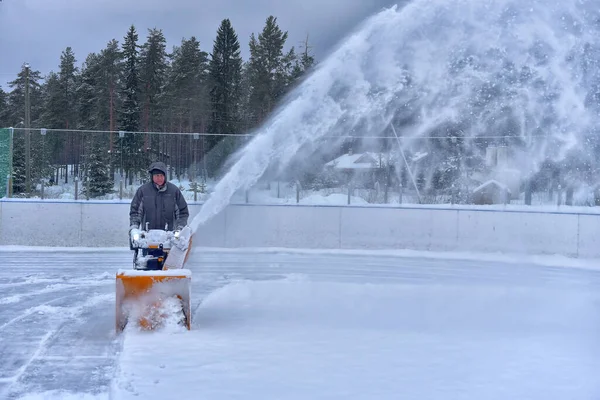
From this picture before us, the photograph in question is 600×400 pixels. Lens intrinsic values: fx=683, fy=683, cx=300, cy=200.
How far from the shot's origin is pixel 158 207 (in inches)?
336

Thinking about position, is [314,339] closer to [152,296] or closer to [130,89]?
[152,296]

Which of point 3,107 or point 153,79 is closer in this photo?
point 153,79

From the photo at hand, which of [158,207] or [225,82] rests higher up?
[225,82]

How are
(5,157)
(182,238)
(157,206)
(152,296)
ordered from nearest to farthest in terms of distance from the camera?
1. (152,296)
2. (182,238)
3. (157,206)
4. (5,157)

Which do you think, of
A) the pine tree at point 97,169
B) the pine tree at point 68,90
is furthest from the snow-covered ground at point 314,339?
the pine tree at point 68,90

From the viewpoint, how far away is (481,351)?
6836 mm

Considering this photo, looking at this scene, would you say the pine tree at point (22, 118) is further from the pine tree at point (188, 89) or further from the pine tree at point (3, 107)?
the pine tree at point (188, 89)

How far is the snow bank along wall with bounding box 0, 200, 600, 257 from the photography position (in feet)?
57.1

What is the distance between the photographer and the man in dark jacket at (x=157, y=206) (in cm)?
851

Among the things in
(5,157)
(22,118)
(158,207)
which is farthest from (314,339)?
(22,118)

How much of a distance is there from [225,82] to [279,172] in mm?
27021

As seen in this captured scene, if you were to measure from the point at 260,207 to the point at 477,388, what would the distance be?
43.4 feet

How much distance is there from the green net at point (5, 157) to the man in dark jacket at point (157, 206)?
11.5 meters

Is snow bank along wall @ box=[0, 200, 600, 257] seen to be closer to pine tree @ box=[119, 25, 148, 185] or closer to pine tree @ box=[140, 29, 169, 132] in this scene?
pine tree @ box=[119, 25, 148, 185]
